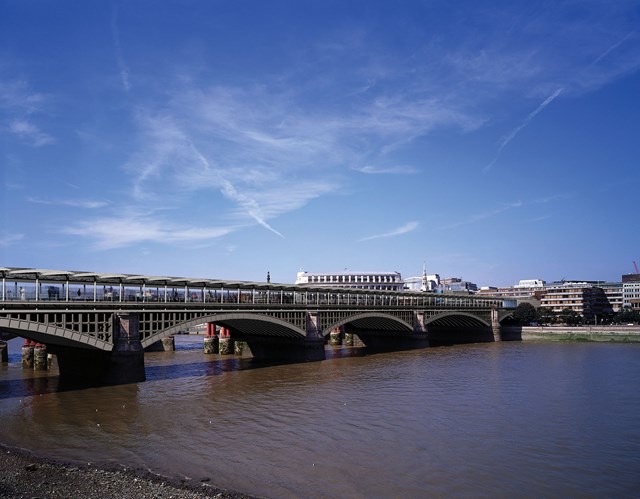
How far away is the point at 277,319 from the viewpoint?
5706cm

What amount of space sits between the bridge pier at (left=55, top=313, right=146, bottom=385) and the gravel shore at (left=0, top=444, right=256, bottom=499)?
18865mm

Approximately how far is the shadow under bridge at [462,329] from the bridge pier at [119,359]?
214ft

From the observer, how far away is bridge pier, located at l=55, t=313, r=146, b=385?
42.2 meters

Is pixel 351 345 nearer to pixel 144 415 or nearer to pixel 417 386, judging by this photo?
pixel 417 386

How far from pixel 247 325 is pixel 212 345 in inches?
684

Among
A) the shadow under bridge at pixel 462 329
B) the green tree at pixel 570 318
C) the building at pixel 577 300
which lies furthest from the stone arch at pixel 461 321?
the building at pixel 577 300

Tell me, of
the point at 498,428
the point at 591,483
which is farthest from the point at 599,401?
the point at 591,483

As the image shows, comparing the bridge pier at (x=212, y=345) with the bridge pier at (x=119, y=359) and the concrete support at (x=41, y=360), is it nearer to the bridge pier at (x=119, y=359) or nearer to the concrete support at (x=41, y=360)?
the concrete support at (x=41, y=360)

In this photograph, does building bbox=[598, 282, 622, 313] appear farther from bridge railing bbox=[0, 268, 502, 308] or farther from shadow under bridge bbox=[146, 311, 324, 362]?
shadow under bridge bbox=[146, 311, 324, 362]

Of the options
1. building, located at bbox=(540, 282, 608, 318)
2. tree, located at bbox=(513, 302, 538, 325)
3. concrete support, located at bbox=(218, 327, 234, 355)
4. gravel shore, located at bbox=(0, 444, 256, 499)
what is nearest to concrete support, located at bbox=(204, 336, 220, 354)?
concrete support, located at bbox=(218, 327, 234, 355)

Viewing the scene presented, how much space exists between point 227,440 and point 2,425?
13710 millimetres

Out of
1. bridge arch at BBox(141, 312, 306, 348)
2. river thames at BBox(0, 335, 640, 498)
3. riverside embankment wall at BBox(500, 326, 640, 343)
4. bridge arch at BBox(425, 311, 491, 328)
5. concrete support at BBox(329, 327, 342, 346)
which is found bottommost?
river thames at BBox(0, 335, 640, 498)

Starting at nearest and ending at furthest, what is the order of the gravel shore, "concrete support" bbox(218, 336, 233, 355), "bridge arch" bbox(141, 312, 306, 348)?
1. the gravel shore
2. "bridge arch" bbox(141, 312, 306, 348)
3. "concrete support" bbox(218, 336, 233, 355)

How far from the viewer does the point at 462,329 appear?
334 ft
